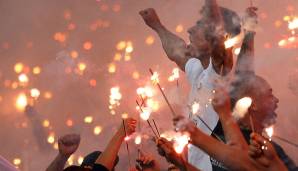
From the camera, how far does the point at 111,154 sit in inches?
91.3

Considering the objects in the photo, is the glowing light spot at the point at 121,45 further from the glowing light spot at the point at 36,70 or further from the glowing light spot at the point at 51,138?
the glowing light spot at the point at 51,138

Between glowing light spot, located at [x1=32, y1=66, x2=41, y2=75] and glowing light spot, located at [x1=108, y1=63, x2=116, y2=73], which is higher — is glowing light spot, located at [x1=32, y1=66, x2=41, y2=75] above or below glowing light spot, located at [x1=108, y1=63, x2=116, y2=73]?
below

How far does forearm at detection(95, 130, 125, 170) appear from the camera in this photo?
7.39 feet

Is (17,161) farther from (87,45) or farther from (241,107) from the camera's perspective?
(241,107)

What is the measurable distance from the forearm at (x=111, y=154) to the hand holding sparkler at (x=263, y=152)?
80cm

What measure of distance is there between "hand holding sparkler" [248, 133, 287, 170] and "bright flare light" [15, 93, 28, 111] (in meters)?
5.14

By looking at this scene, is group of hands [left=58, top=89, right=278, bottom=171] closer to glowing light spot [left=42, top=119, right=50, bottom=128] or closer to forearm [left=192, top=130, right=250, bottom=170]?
forearm [left=192, top=130, right=250, bottom=170]

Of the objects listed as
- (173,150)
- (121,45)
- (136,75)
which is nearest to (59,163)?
(173,150)

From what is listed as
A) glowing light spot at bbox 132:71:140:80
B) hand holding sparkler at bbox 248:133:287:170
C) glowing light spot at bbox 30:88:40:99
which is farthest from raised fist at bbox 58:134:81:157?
glowing light spot at bbox 30:88:40:99

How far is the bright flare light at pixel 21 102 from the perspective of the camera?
6395mm

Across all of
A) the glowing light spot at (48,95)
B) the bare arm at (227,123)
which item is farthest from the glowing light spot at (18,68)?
the bare arm at (227,123)

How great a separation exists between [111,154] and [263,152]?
894mm

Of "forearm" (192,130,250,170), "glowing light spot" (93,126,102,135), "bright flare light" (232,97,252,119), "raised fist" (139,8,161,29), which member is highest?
"glowing light spot" (93,126,102,135)

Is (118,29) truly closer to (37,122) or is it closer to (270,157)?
(37,122)
